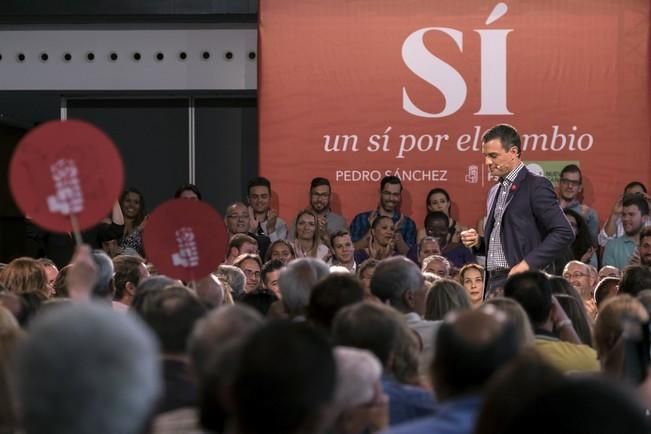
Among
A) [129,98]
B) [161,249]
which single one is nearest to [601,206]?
[129,98]

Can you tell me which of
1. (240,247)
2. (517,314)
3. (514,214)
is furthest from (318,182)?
(517,314)

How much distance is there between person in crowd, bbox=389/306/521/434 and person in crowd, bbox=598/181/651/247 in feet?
30.2

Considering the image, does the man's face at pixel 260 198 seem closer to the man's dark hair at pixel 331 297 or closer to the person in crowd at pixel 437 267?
the person in crowd at pixel 437 267

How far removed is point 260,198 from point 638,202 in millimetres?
3178

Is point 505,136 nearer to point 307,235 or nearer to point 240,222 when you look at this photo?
point 307,235

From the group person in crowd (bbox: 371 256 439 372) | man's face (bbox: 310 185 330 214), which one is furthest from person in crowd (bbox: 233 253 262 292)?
person in crowd (bbox: 371 256 439 372)

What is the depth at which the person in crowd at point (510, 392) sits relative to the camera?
236cm

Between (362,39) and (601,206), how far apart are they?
260 centimetres

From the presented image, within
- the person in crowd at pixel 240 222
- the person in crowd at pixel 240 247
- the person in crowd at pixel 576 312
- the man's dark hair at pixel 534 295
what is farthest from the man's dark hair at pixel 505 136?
the person in crowd at pixel 240 222

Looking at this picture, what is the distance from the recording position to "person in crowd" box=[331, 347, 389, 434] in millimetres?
3473

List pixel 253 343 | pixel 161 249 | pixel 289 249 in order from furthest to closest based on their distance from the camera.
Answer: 1. pixel 289 249
2. pixel 161 249
3. pixel 253 343

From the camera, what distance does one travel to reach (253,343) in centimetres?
264

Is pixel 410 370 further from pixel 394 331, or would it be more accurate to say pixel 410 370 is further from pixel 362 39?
pixel 362 39

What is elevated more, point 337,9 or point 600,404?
point 337,9
